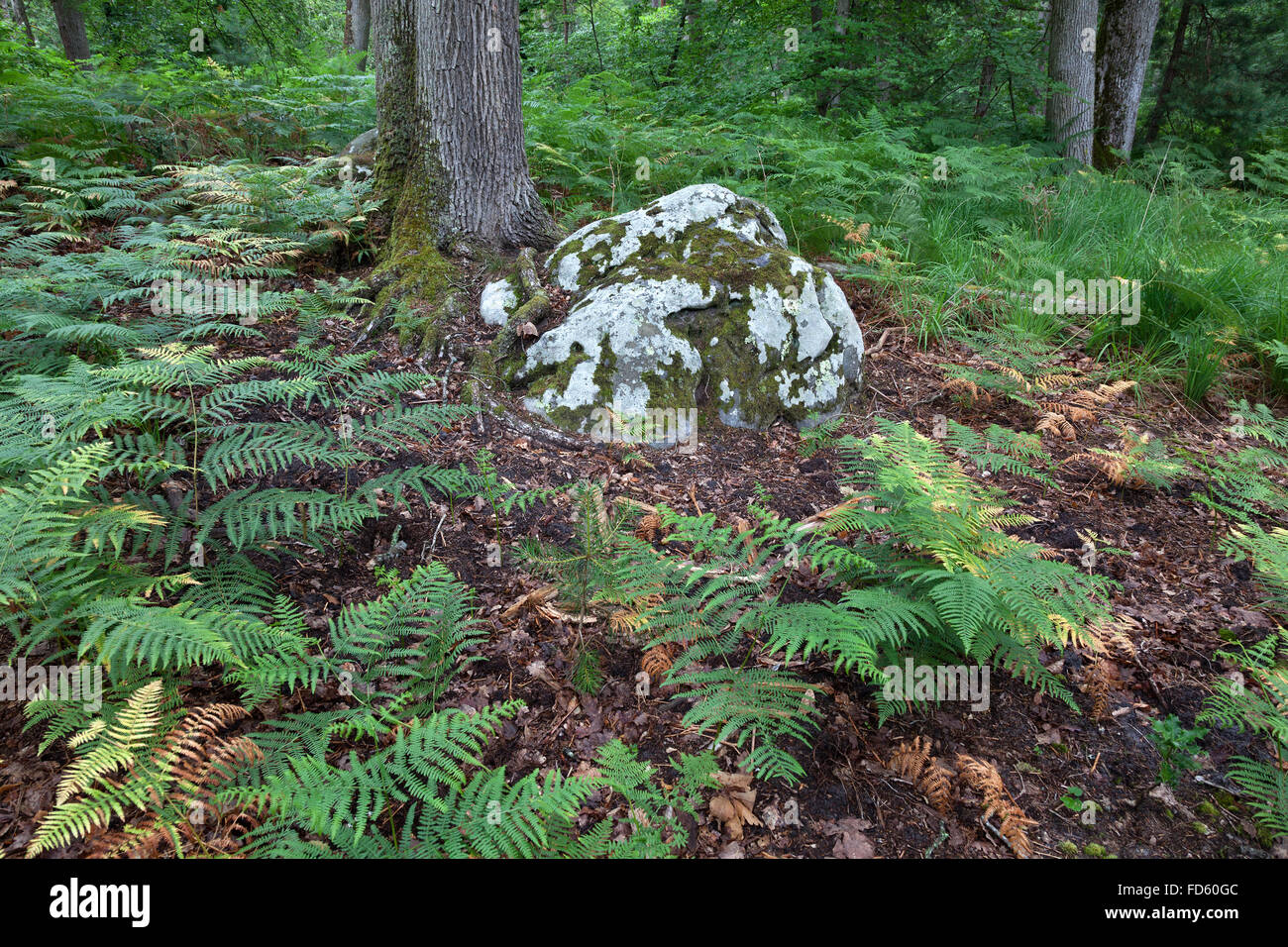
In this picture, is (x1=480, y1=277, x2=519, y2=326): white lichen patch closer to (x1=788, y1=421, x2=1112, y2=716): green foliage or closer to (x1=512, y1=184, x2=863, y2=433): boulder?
(x1=512, y1=184, x2=863, y2=433): boulder

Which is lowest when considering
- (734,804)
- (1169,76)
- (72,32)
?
(734,804)

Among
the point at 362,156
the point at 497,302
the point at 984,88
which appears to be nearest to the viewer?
the point at 497,302

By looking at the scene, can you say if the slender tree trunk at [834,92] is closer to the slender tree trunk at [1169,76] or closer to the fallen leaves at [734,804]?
the slender tree trunk at [1169,76]

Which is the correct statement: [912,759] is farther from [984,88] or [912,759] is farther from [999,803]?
[984,88]

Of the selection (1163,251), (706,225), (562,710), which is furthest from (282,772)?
(1163,251)

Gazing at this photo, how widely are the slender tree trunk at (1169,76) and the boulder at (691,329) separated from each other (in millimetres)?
12377

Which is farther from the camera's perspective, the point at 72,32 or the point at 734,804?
the point at 72,32

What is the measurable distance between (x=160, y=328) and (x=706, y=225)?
3445 millimetres

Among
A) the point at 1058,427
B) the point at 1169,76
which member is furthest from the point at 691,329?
the point at 1169,76

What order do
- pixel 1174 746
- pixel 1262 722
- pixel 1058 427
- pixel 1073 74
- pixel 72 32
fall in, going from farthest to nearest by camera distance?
pixel 72 32, pixel 1073 74, pixel 1058 427, pixel 1174 746, pixel 1262 722

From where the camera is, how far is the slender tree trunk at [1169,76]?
12047 mm

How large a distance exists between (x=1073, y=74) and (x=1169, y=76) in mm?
6434

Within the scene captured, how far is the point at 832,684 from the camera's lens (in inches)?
102
